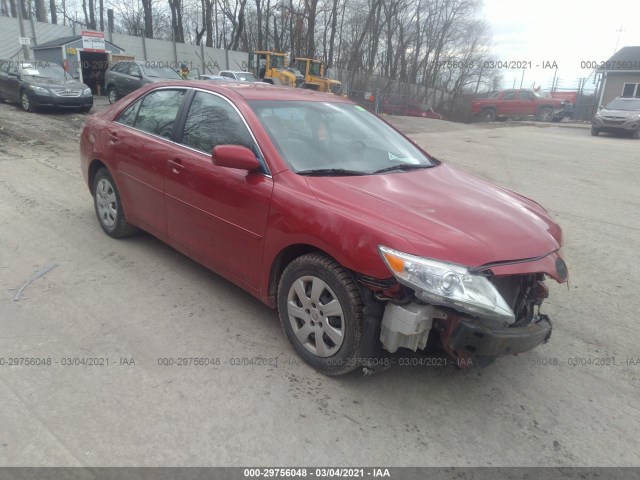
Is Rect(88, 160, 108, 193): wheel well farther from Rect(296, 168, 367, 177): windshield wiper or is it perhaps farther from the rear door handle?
Rect(296, 168, 367, 177): windshield wiper

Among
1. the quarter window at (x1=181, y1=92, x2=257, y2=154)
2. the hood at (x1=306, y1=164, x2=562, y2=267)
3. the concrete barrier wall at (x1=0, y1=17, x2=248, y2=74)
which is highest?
the concrete barrier wall at (x1=0, y1=17, x2=248, y2=74)

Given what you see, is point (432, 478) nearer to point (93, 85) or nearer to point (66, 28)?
point (93, 85)

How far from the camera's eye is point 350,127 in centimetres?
378

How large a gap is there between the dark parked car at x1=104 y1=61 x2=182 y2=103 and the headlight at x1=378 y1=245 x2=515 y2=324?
16.2 meters

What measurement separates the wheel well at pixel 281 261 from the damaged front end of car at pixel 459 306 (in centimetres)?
61

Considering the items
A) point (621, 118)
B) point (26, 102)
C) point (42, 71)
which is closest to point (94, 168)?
point (26, 102)

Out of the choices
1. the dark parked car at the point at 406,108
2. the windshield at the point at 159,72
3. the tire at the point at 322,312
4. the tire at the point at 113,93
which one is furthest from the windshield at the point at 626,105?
the tire at the point at 322,312

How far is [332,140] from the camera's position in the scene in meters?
3.53

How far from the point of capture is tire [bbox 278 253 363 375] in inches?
104

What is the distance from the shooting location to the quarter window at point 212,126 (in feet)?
11.1

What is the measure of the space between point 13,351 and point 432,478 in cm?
257

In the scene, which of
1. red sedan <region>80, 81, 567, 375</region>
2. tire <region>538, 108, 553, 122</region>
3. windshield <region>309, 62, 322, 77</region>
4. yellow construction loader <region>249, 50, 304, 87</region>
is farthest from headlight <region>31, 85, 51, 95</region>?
tire <region>538, 108, 553, 122</region>

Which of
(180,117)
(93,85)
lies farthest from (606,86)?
(180,117)

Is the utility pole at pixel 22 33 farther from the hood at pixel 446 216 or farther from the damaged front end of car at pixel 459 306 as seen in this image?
the damaged front end of car at pixel 459 306
